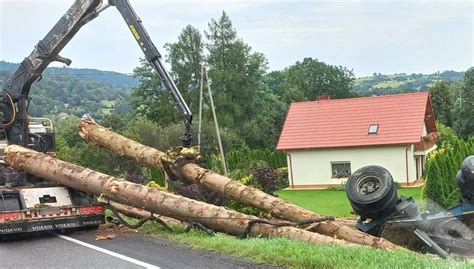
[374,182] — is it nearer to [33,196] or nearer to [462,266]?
[462,266]

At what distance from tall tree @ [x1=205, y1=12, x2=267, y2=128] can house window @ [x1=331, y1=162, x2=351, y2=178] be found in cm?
2362

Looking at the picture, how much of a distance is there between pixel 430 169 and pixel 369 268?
50.3 feet

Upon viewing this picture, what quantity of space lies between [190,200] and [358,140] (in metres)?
25.3

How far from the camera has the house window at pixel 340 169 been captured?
35.5 m

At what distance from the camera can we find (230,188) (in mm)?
11664

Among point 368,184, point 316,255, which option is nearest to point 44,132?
point 368,184

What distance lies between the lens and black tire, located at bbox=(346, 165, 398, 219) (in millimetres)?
10281

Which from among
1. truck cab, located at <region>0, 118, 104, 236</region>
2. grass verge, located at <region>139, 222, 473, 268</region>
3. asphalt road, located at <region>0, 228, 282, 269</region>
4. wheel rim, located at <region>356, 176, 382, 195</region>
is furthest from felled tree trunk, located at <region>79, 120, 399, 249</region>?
Result: asphalt road, located at <region>0, 228, 282, 269</region>

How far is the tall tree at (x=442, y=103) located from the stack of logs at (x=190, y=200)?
58.5 metres

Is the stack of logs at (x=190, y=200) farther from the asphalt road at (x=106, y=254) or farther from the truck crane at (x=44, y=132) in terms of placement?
the asphalt road at (x=106, y=254)

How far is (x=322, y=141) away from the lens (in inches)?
1417

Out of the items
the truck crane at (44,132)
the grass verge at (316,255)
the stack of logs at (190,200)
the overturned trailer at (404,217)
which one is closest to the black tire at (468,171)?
the overturned trailer at (404,217)

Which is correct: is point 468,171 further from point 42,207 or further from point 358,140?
point 358,140

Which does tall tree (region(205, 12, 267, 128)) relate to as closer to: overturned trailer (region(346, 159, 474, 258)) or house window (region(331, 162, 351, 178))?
house window (region(331, 162, 351, 178))
